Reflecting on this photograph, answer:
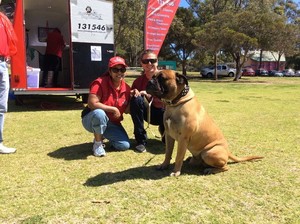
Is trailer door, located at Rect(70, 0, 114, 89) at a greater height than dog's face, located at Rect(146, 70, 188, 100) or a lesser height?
greater

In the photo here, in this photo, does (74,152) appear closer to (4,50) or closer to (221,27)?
(4,50)

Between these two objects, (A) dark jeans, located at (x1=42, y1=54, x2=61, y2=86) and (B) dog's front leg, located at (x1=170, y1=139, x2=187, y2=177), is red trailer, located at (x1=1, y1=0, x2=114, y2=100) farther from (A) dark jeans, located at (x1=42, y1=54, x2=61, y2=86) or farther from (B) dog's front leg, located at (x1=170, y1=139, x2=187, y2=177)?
(B) dog's front leg, located at (x1=170, y1=139, x2=187, y2=177)

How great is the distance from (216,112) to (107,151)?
490cm

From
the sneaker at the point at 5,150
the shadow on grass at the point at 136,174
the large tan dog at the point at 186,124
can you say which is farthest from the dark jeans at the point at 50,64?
the large tan dog at the point at 186,124

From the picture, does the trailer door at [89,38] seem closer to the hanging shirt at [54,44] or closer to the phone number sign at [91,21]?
the phone number sign at [91,21]

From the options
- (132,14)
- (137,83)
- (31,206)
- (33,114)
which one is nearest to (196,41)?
(132,14)

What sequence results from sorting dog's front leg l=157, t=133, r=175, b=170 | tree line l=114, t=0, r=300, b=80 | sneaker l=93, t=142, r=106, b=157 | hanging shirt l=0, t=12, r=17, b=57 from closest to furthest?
dog's front leg l=157, t=133, r=175, b=170 → hanging shirt l=0, t=12, r=17, b=57 → sneaker l=93, t=142, r=106, b=157 → tree line l=114, t=0, r=300, b=80

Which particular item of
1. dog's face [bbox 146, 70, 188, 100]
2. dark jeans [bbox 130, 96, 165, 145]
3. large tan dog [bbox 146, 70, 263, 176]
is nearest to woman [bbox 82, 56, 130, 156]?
dark jeans [bbox 130, 96, 165, 145]

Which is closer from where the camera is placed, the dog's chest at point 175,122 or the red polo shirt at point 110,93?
the dog's chest at point 175,122

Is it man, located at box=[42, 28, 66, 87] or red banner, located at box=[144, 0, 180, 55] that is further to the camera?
man, located at box=[42, 28, 66, 87]

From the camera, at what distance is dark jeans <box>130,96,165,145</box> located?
15.9 ft

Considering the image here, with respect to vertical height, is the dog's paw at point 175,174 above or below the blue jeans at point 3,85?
below

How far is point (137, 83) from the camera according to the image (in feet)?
16.9

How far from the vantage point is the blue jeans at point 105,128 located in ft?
14.6
